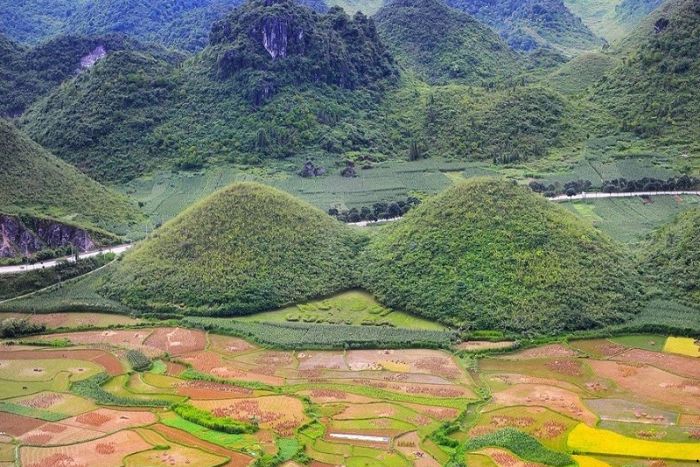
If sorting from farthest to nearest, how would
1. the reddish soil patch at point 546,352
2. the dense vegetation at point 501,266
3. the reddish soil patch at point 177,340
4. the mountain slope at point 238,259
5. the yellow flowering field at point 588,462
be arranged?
the mountain slope at point 238,259
the dense vegetation at point 501,266
the reddish soil patch at point 177,340
the reddish soil patch at point 546,352
the yellow flowering field at point 588,462

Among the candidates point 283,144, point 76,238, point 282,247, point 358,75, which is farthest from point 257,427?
point 358,75

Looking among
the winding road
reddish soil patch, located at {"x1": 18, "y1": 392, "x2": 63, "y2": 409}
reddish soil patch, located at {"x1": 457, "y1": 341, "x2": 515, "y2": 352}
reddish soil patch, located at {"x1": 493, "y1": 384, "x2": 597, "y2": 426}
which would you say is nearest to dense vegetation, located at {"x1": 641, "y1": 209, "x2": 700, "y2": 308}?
reddish soil patch, located at {"x1": 457, "y1": 341, "x2": 515, "y2": 352}

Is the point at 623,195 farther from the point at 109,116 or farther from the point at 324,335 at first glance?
the point at 109,116

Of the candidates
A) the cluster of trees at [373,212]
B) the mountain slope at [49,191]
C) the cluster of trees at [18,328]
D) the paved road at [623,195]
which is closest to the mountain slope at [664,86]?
the paved road at [623,195]

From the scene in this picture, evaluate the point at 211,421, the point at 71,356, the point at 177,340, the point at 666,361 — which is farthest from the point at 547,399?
the point at 71,356

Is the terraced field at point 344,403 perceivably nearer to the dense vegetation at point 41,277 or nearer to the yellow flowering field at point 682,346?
the yellow flowering field at point 682,346

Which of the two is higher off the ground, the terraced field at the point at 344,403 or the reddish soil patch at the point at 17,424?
the reddish soil patch at the point at 17,424
